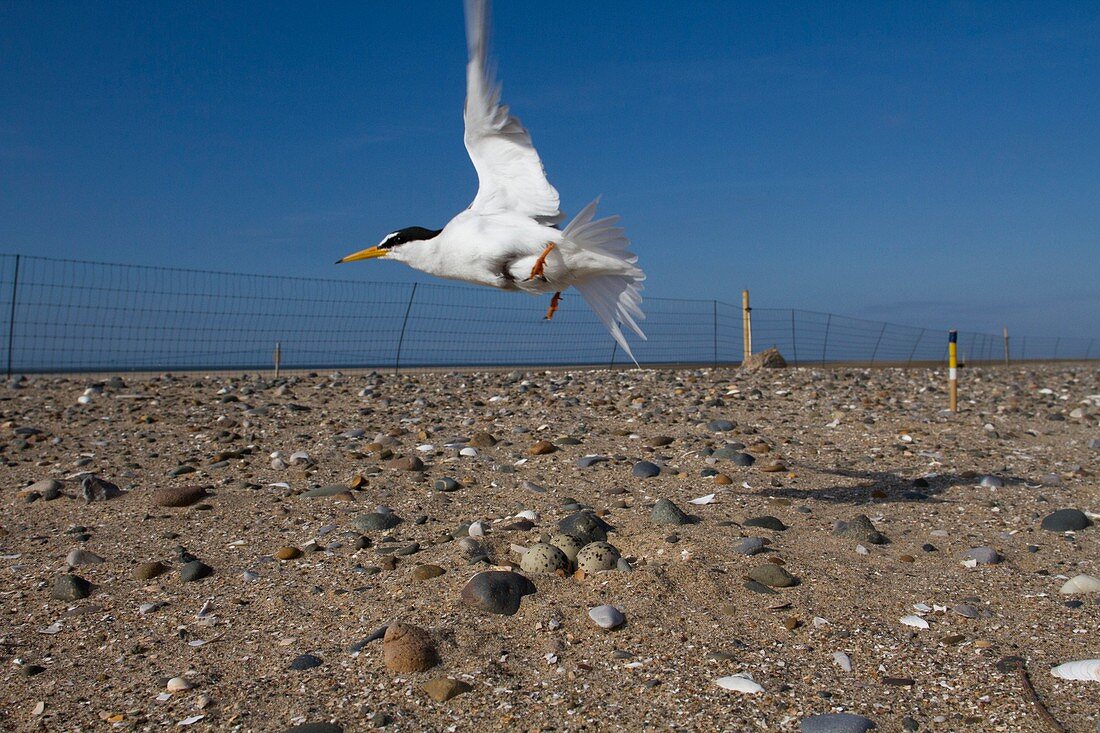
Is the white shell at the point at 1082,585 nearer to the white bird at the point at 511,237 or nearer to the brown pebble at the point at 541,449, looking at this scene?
the white bird at the point at 511,237

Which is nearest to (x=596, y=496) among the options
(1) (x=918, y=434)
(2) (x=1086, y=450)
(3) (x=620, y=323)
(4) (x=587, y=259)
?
(3) (x=620, y=323)

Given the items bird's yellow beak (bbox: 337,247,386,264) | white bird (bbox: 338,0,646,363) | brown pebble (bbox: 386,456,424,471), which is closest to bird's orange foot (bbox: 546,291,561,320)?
white bird (bbox: 338,0,646,363)

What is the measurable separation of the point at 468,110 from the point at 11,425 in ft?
15.7

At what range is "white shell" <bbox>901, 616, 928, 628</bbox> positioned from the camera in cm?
347

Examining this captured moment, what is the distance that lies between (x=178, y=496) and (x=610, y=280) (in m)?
2.69

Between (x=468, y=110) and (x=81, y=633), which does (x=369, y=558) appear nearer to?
(x=81, y=633)

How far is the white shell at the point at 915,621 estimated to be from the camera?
3.47 meters

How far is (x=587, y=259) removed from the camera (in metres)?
4.13

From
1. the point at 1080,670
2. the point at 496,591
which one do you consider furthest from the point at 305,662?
the point at 1080,670

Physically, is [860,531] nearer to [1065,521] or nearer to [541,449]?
[1065,521]

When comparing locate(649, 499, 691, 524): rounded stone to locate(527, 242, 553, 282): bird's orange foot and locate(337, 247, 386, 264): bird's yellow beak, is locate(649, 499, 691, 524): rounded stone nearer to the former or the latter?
locate(527, 242, 553, 282): bird's orange foot

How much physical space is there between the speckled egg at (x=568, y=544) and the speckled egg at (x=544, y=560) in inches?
3.7

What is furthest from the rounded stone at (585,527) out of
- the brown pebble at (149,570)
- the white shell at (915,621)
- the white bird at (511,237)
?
the brown pebble at (149,570)

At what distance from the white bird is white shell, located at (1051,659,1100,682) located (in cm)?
216
